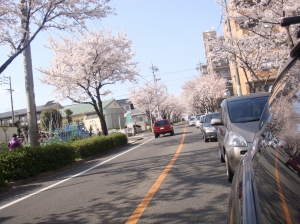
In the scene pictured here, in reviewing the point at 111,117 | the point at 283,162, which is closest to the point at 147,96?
the point at 111,117

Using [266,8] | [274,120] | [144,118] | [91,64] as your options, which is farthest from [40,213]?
[144,118]

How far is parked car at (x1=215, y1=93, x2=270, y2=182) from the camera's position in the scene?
18.0 feet

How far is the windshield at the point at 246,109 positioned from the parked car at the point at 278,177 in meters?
4.36

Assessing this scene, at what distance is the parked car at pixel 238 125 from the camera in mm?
5488

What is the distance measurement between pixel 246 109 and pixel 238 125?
881mm

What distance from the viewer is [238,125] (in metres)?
6.13

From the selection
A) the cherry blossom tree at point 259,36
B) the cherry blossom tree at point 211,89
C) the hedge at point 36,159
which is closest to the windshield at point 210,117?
the cherry blossom tree at point 259,36

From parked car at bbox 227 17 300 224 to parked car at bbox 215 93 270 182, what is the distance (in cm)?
284

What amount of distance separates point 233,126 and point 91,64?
1666 centimetres

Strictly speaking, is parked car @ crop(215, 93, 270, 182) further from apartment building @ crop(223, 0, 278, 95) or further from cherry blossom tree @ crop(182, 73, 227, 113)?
cherry blossom tree @ crop(182, 73, 227, 113)

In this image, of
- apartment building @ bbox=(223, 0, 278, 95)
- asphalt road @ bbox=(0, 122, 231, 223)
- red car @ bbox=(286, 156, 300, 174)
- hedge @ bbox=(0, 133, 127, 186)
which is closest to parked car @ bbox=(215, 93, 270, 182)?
asphalt road @ bbox=(0, 122, 231, 223)

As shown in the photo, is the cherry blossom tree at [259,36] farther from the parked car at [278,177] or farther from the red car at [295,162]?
the red car at [295,162]

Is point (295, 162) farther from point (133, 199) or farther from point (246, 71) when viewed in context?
point (246, 71)

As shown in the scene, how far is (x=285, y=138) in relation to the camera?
5.64ft
